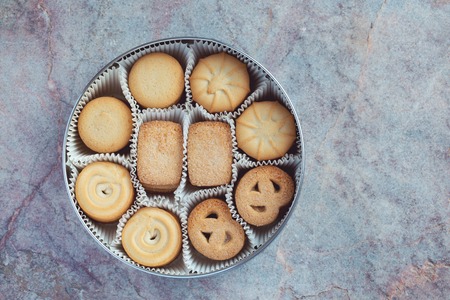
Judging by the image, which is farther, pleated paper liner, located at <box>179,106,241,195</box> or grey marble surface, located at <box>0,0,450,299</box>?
grey marble surface, located at <box>0,0,450,299</box>

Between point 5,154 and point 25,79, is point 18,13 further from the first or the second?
point 5,154

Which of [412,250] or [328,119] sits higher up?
[328,119]

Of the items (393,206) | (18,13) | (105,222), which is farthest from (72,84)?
(393,206)

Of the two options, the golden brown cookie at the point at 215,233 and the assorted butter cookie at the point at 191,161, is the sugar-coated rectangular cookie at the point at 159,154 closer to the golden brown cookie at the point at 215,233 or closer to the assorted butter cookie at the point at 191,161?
the assorted butter cookie at the point at 191,161

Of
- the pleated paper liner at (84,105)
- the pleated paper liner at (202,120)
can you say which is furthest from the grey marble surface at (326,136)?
the pleated paper liner at (202,120)

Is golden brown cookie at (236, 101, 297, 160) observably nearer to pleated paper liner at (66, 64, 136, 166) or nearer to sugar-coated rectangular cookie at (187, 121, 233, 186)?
sugar-coated rectangular cookie at (187, 121, 233, 186)

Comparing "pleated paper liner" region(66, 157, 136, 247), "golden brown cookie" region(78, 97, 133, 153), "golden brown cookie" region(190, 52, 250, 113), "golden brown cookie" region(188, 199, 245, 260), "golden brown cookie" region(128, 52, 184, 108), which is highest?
"golden brown cookie" region(190, 52, 250, 113)

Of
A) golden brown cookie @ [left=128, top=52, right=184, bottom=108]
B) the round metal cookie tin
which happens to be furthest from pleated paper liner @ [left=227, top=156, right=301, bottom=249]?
golden brown cookie @ [left=128, top=52, right=184, bottom=108]
